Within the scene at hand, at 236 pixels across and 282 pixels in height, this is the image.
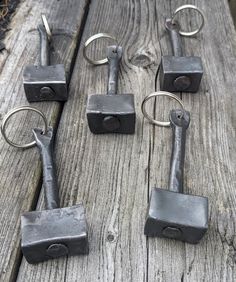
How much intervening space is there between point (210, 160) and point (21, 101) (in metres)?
0.64

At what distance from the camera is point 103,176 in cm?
115

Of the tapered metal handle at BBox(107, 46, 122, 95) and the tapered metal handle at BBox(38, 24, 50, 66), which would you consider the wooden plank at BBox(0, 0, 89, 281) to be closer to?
the tapered metal handle at BBox(38, 24, 50, 66)

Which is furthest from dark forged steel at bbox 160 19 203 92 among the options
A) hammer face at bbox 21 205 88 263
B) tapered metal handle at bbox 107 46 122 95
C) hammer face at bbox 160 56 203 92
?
hammer face at bbox 21 205 88 263

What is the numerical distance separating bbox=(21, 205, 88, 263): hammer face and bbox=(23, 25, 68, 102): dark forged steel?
0.47 m

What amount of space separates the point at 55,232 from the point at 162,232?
0.26m

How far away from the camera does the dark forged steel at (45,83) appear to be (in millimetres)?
1279

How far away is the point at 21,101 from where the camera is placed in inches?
52.7

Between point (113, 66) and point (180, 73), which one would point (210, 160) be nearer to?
point (180, 73)

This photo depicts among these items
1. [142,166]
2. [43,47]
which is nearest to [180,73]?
[142,166]

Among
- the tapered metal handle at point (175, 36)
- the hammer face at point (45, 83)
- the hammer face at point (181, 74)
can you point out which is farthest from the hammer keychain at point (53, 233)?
the tapered metal handle at point (175, 36)

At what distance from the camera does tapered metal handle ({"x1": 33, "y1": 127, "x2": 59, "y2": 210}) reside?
102cm

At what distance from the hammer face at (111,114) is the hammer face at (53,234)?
33 cm

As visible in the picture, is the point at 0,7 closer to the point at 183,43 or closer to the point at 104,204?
the point at 183,43

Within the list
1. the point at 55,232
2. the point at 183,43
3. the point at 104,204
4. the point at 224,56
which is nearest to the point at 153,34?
the point at 183,43
